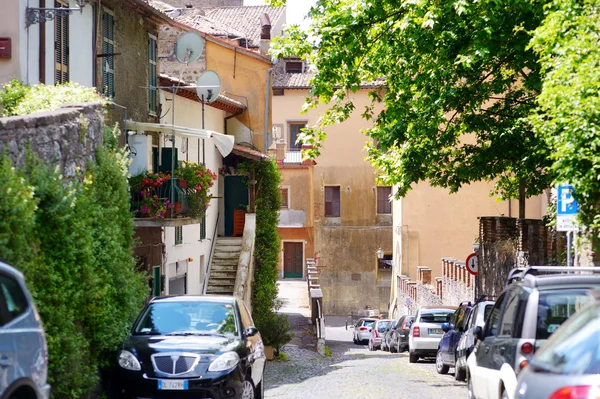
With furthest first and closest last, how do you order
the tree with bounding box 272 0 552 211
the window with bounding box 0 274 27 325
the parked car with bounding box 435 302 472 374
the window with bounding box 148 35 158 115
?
1. the window with bounding box 148 35 158 115
2. the parked car with bounding box 435 302 472 374
3. the tree with bounding box 272 0 552 211
4. the window with bounding box 0 274 27 325

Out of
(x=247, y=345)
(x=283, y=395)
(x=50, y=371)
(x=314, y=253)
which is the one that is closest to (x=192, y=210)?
(x=283, y=395)

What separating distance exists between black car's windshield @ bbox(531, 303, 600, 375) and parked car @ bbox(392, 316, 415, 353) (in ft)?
84.1

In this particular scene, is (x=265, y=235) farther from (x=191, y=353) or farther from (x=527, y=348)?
(x=527, y=348)

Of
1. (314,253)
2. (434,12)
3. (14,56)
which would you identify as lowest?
(314,253)

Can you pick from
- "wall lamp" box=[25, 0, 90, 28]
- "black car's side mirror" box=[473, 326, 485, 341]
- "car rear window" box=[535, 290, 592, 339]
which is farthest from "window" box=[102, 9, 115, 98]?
"car rear window" box=[535, 290, 592, 339]

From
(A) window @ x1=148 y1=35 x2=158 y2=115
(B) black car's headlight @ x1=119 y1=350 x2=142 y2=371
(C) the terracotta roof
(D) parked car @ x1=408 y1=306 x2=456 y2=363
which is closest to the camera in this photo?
(B) black car's headlight @ x1=119 y1=350 x2=142 y2=371

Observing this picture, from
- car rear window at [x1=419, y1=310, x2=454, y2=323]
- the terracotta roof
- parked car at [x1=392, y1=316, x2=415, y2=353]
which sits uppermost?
the terracotta roof

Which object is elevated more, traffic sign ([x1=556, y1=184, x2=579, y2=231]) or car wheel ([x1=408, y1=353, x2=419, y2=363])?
traffic sign ([x1=556, y1=184, x2=579, y2=231])

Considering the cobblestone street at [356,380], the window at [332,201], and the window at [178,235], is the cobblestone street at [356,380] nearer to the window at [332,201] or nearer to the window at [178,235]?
the window at [178,235]

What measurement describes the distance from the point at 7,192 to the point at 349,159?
51.8 m

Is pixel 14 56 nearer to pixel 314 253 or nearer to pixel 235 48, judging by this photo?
pixel 235 48

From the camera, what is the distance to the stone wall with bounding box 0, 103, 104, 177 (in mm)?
10523

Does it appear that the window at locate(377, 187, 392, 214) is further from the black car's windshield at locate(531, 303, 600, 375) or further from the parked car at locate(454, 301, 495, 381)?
the black car's windshield at locate(531, 303, 600, 375)

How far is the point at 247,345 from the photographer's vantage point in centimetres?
1351
